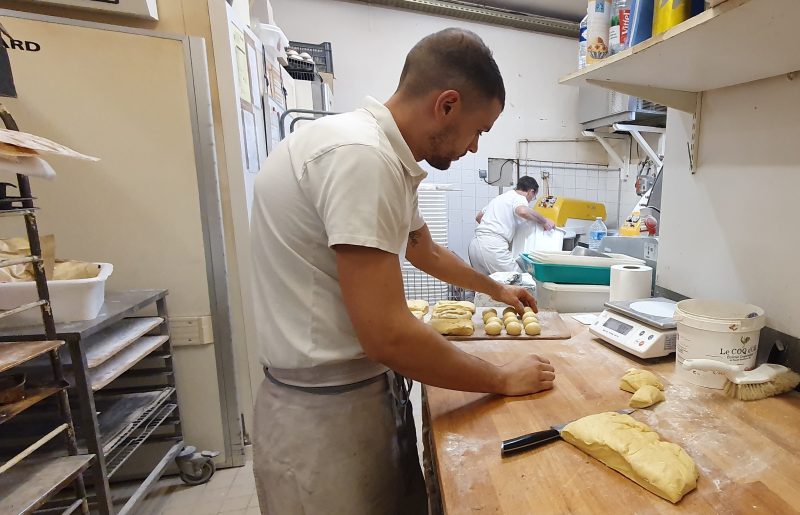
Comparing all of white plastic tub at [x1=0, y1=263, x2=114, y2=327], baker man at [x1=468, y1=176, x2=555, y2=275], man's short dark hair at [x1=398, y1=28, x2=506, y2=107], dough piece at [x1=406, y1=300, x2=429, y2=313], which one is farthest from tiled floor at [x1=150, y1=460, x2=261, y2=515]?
baker man at [x1=468, y1=176, x2=555, y2=275]

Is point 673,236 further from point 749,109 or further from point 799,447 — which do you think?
point 799,447

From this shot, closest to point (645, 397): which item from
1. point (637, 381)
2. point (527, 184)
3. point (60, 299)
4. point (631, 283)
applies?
point (637, 381)

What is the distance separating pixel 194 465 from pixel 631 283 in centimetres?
195

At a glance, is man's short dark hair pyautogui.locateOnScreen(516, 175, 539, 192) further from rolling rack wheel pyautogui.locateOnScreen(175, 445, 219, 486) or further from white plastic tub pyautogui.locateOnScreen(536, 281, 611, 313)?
rolling rack wheel pyautogui.locateOnScreen(175, 445, 219, 486)

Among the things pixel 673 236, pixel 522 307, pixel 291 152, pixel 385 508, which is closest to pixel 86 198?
pixel 291 152

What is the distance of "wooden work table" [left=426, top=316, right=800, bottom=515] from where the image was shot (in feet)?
1.97

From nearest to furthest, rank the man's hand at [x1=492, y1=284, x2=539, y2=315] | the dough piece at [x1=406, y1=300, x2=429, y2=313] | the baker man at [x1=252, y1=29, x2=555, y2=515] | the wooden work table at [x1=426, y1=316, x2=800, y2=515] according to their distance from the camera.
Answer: the wooden work table at [x1=426, y1=316, x2=800, y2=515], the baker man at [x1=252, y1=29, x2=555, y2=515], the man's hand at [x1=492, y1=284, x2=539, y2=315], the dough piece at [x1=406, y1=300, x2=429, y2=313]

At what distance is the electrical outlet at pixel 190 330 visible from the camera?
1.82m

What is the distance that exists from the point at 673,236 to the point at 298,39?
11.7 ft

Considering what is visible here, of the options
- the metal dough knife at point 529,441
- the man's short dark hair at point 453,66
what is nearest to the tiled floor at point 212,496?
the metal dough knife at point 529,441

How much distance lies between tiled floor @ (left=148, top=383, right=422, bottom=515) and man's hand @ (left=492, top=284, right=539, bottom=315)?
520mm

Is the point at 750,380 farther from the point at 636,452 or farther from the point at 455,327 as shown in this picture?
the point at 455,327

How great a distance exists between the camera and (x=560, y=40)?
428cm

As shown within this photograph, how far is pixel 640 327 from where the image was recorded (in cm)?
112
